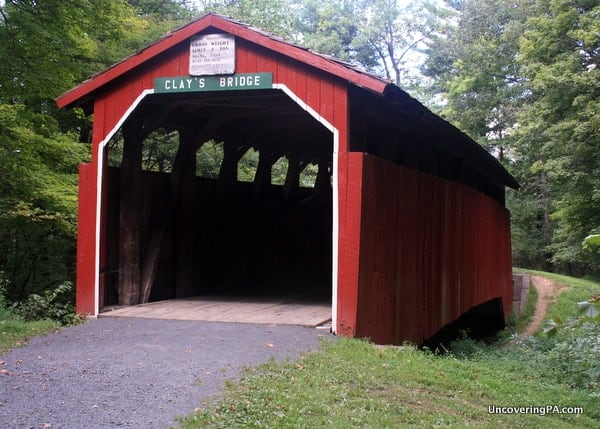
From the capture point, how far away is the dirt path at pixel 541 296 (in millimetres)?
16703

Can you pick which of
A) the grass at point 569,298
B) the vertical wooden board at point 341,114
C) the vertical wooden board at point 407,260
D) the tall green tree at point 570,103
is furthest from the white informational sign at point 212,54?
the grass at point 569,298

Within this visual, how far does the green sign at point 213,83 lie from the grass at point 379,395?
3228mm

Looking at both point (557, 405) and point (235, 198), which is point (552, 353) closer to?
point (557, 405)

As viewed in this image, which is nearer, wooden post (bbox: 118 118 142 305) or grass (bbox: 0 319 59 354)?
grass (bbox: 0 319 59 354)

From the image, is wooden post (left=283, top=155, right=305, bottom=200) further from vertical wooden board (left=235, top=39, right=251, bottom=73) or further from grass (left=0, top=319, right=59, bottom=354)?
grass (left=0, top=319, right=59, bottom=354)

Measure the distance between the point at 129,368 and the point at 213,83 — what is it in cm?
384

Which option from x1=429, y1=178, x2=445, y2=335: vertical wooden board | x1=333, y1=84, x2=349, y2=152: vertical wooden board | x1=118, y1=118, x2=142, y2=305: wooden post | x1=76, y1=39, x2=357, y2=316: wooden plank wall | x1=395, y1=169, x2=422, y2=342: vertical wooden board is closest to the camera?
x1=333, y1=84, x2=349, y2=152: vertical wooden board

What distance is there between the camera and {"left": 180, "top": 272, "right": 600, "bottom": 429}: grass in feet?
13.7

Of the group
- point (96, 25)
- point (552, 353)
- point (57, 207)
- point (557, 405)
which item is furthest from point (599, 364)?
point (96, 25)

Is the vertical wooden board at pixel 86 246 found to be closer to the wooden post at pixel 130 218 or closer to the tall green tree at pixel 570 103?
the wooden post at pixel 130 218

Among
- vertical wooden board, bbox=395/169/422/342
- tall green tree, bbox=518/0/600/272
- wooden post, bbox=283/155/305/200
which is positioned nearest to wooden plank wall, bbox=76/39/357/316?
vertical wooden board, bbox=395/169/422/342

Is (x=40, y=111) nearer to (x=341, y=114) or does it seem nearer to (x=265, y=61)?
(x=265, y=61)

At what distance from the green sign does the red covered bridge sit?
0.02 metres

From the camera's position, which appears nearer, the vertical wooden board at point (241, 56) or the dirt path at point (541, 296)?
the vertical wooden board at point (241, 56)
